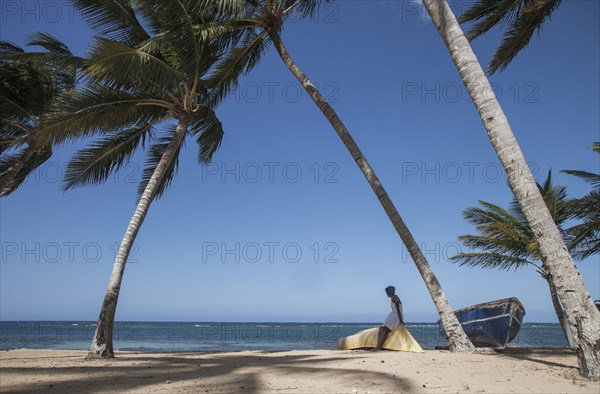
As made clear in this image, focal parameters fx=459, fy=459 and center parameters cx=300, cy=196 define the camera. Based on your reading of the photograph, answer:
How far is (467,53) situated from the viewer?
23.1 feet

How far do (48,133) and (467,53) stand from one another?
8924 millimetres

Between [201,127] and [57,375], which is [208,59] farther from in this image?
[57,375]

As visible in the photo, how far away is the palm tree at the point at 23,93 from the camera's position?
12219 millimetres

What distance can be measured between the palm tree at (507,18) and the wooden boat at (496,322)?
614cm

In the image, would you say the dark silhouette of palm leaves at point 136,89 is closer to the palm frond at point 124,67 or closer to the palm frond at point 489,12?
the palm frond at point 124,67

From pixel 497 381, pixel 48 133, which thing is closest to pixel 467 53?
pixel 497 381

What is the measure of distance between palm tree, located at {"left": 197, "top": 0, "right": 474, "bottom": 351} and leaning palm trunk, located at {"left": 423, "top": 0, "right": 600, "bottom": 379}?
10.6ft

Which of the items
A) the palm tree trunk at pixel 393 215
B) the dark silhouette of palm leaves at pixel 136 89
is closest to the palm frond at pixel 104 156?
the dark silhouette of palm leaves at pixel 136 89

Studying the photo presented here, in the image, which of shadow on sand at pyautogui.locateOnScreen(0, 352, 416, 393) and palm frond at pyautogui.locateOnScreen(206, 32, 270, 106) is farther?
palm frond at pyautogui.locateOnScreen(206, 32, 270, 106)

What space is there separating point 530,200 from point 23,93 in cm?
1444

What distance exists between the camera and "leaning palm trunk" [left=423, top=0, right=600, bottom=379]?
18.3 ft

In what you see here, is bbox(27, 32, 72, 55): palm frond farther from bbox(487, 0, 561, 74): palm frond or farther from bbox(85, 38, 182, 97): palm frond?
bbox(487, 0, 561, 74): palm frond

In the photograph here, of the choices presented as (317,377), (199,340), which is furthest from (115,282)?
(199,340)

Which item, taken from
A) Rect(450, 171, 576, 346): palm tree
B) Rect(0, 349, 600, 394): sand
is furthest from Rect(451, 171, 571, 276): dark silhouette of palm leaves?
Rect(0, 349, 600, 394): sand
